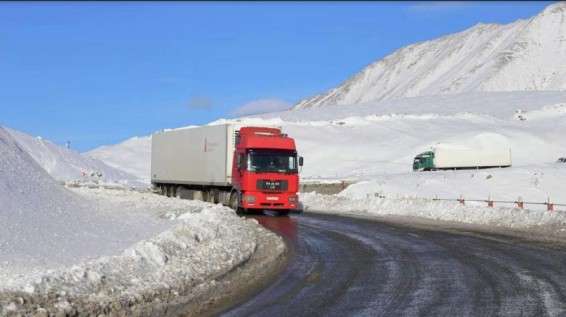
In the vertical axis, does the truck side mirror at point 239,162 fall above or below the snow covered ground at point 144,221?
above

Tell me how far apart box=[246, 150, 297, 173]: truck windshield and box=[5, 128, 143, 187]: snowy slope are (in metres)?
50.4

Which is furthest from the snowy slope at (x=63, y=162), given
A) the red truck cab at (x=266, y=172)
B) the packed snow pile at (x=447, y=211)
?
the red truck cab at (x=266, y=172)

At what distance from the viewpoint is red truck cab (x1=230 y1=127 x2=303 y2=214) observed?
30.5m

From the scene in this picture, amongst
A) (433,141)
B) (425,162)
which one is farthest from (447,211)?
(433,141)

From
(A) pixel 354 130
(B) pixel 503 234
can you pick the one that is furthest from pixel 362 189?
(A) pixel 354 130

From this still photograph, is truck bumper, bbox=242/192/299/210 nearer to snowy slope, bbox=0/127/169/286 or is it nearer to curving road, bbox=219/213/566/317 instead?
curving road, bbox=219/213/566/317

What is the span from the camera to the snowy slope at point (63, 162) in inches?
3191

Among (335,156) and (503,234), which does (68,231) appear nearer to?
(503,234)

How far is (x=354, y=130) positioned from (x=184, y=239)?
101462 millimetres

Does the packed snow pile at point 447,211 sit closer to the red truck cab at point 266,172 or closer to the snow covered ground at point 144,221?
the snow covered ground at point 144,221

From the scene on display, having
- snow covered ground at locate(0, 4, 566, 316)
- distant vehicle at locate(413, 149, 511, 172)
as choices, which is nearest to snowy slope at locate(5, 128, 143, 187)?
snow covered ground at locate(0, 4, 566, 316)

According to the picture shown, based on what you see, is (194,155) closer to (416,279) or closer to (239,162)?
(239,162)

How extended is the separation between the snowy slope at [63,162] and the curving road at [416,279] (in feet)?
209

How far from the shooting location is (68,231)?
14.6m
